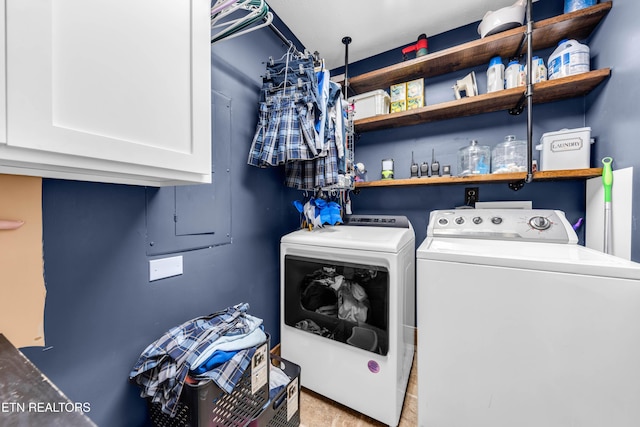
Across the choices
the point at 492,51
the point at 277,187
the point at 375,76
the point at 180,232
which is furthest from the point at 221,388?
the point at 492,51

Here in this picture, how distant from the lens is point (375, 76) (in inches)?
74.8

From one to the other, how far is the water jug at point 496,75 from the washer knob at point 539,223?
2.88 feet

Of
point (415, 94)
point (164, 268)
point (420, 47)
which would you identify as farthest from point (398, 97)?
point (164, 268)

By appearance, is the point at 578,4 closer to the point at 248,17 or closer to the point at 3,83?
the point at 248,17

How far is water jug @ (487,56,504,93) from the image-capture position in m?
1.57

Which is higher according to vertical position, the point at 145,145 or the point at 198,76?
the point at 198,76

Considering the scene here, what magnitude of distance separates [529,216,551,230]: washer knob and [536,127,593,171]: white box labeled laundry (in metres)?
0.32

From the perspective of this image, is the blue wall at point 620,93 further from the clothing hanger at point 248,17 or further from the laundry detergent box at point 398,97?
the clothing hanger at point 248,17

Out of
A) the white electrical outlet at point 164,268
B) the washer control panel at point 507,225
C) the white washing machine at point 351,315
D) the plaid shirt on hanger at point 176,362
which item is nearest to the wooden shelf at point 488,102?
the washer control panel at point 507,225

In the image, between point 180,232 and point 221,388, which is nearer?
point 221,388

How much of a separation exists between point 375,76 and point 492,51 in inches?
30.9

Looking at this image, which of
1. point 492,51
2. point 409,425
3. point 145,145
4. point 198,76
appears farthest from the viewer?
point 492,51

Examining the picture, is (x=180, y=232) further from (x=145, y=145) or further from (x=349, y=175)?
(x=349, y=175)

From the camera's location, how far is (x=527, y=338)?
88cm
